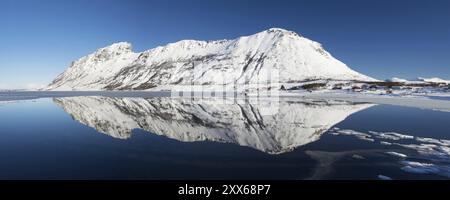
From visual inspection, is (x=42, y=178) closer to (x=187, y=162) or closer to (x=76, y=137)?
(x=187, y=162)

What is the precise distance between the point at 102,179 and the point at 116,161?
2.59 m

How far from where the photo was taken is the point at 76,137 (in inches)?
758

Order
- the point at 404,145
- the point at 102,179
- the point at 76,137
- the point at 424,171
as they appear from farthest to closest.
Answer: the point at 76,137, the point at 404,145, the point at 424,171, the point at 102,179

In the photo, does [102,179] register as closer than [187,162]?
Yes

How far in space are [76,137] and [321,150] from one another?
1352 cm

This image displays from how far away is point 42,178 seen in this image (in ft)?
35.1
